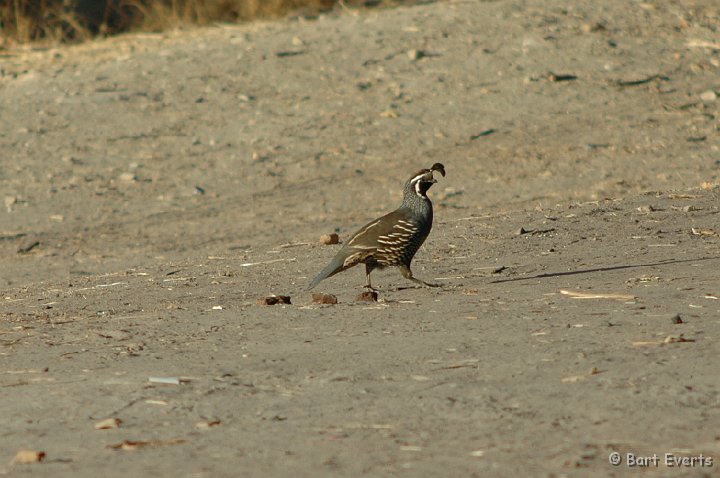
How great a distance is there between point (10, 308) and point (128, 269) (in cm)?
219

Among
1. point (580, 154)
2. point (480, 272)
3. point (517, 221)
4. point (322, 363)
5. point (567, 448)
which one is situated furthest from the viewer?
point (580, 154)

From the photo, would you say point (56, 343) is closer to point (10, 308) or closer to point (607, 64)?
point (10, 308)

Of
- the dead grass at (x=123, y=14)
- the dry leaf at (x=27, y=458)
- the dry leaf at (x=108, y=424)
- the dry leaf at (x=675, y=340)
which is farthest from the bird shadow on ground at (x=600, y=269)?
the dead grass at (x=123, y=14)

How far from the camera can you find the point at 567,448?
4660 millimetres

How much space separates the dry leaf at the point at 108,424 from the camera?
5.17 metres

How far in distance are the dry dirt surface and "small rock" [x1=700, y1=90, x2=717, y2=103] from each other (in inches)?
1.1

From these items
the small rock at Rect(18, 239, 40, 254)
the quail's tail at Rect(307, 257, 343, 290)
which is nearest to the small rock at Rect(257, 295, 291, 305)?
the quail's tail at Rect(307, 257, 343, 290)

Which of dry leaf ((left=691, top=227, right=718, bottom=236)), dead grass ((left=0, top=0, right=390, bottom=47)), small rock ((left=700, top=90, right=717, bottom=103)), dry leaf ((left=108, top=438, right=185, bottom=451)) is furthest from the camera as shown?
dead grass ((left=0, top=0, right=390, bottom=47))

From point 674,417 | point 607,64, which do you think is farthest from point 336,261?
point 607,64

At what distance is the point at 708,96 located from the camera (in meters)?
14.5

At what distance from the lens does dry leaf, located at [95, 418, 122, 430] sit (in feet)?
17.0

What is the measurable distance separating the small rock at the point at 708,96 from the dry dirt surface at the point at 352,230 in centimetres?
3

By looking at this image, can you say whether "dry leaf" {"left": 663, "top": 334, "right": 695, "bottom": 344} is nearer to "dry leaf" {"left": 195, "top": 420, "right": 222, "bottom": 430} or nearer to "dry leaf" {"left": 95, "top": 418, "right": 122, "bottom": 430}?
"dry leaf" {"left": 195, "top": 420, "right": 222, "bottom": 430}

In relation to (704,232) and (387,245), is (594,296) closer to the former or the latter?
(387,245)
